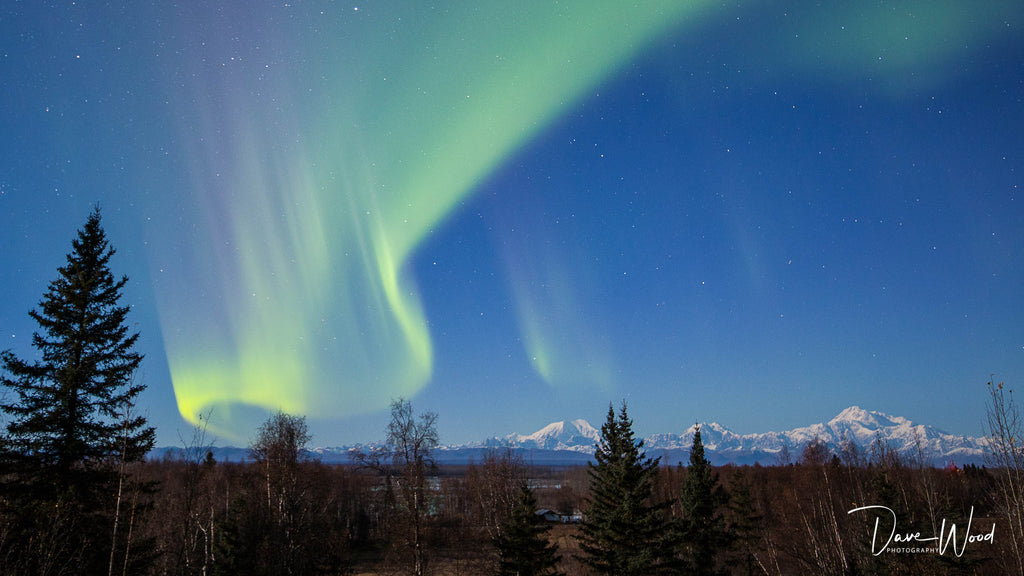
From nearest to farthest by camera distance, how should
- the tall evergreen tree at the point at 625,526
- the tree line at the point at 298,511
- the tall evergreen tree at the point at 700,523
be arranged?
the tree line at the point at 298,511, the tall evergreen tree at the point at 625,526, the tall evergreen tree at the point at 700,523

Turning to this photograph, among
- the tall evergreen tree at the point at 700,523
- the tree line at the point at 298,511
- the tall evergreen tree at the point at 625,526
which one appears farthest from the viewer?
the tall evergreen tree at the point at 700,523

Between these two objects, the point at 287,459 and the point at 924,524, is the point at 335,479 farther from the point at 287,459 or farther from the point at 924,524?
the point at 924,524

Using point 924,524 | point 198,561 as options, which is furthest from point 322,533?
point 924,524

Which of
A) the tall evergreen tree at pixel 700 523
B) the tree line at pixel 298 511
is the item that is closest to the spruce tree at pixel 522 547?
the tree line at pixel 298 511

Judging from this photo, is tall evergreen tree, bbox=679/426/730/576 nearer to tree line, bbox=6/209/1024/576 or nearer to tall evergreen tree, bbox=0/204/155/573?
tree line, bbox=6/209/1024/576

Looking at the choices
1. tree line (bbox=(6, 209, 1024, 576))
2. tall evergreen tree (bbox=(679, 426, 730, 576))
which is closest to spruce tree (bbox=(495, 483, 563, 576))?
tree line (bbox=(6, 209, 1024, 576))

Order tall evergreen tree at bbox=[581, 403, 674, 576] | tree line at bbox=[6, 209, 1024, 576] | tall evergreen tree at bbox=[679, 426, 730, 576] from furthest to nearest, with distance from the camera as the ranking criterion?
1. tall evergreen tree at bbox=[679, 426, 730, 576]
2. tall evergreen tree at bbox=[581, 403, 674, 576]
3. tree line at bbox=[6, 209, 1024, 576]

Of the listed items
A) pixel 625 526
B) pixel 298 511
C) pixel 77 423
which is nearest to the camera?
pixel 77 423

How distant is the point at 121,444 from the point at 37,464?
2388mm

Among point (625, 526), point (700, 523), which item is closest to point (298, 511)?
point (625, 526)

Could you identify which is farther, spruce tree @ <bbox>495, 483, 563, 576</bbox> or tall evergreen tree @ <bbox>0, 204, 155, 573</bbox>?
spruce tree @ <bbox>495, 483, 563, 576</bbox>

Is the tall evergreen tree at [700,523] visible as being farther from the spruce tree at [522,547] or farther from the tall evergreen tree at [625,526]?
the spruce tree at [522,547]

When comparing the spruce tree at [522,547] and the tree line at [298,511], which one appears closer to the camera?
the tree line at [298,511]

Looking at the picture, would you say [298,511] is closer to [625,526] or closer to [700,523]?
[625,526]
